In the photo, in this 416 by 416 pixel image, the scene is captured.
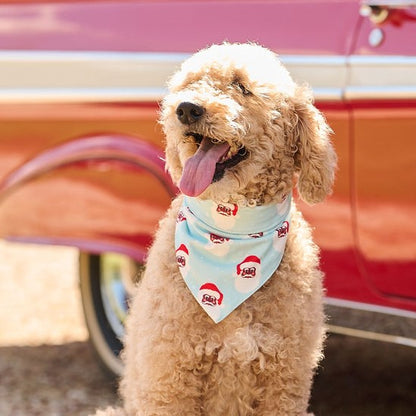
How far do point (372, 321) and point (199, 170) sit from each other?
135 cm

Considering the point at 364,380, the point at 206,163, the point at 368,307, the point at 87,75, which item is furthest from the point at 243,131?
the point at 364,380

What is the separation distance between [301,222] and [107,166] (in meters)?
1.33

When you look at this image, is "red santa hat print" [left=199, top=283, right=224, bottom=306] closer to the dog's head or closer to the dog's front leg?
the dog's front leg

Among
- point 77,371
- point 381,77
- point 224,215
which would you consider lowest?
point 77,371

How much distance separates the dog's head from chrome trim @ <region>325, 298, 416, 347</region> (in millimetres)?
964

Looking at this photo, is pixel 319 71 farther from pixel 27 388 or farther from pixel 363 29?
pixel 27 388

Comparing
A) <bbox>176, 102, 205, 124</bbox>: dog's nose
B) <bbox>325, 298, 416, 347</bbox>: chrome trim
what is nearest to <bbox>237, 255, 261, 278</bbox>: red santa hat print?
<bbox>176, 102, 205, 124</bbox>: dog's nose

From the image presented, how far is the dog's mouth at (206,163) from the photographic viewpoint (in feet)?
10.2

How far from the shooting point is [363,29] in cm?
408

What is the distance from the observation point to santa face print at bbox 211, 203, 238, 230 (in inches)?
130

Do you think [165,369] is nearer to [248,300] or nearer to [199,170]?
[248,300]

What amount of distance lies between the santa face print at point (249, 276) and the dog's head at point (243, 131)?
0.62 ft

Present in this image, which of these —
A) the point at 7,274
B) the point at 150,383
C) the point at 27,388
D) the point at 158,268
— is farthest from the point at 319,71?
the point at 7,274

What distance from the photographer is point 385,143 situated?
4.02 meters
